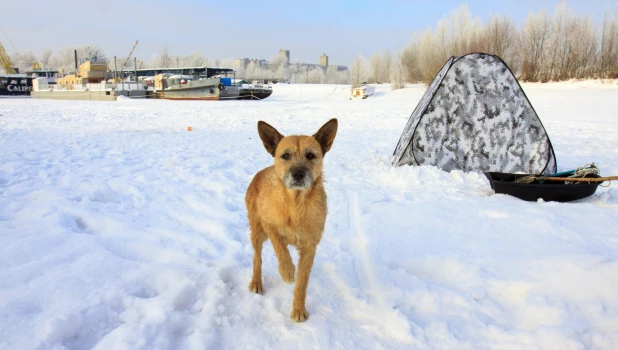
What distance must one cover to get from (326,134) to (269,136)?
0.57m

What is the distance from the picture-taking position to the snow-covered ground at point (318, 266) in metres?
2.79

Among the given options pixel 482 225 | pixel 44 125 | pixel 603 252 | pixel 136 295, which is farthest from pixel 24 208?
pixel 44 125

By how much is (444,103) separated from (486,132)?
1056 millimetres

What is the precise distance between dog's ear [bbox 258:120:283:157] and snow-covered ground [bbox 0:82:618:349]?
4.28 ft

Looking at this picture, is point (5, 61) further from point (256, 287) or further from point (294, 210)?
point (294, 210)

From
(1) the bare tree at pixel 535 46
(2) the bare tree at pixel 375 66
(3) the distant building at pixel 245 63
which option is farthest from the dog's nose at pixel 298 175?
(3) the distant building at pixel 245 63

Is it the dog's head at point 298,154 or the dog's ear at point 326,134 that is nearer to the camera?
the dog's head at point 298,154

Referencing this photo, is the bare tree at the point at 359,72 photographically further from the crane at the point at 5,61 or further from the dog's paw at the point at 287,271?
the dog's paw at the point at 287,271

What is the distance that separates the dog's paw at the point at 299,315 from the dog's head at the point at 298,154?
1.01m

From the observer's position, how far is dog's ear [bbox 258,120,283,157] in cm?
365

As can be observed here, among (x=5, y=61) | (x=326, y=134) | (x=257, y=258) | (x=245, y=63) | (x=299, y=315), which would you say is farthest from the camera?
(x=245, y=63)

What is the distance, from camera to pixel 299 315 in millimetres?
3088

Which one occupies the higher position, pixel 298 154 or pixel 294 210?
pixel 298 154

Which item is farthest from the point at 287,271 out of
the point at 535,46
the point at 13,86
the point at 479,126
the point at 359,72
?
the point at 359,72
